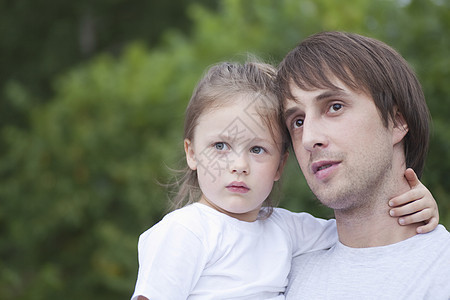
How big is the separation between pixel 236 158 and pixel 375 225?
1.77ft

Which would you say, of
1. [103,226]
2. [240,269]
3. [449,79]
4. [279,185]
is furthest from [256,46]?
[240,269]

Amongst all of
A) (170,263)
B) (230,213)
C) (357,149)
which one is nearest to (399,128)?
(357,149)

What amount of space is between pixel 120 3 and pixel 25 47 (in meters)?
1.79

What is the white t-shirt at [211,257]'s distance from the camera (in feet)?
6.18

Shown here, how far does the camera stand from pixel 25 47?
10.1 meters

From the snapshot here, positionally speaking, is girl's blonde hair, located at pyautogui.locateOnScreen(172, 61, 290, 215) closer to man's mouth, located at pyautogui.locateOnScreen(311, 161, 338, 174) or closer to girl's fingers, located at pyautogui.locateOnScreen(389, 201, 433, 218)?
man's mouth, located at pyautogui.locateOnScreen(311, 161, 338, 174)

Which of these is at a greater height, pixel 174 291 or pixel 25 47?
pixel 25 47

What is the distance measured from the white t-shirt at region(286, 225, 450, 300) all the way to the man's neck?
4 centimetres

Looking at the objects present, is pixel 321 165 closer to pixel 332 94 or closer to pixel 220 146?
pixel 332 94

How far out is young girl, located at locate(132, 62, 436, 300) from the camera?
1.92 metres

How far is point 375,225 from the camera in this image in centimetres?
213

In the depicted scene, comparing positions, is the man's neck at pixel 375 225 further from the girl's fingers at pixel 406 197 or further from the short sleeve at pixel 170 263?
the short sleeve at pixel 170 263

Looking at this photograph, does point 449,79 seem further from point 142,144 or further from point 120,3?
point 120,3

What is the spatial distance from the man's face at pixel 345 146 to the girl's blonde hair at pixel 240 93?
0.13m
